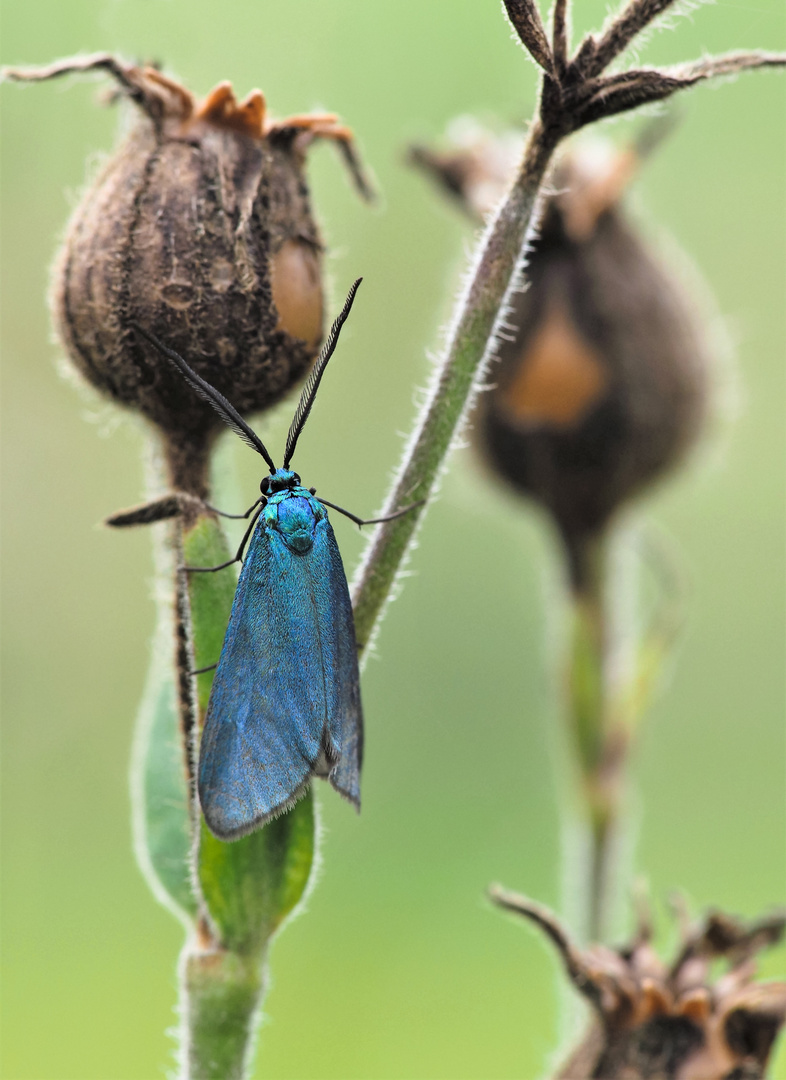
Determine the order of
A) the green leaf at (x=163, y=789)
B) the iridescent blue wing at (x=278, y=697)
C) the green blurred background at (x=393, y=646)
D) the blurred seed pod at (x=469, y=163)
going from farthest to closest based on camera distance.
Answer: the green blurred background at (x=393, y=646)
the blurred seed pod at (x=469, y=163)
the green leaf at (x=163, y=789)
the iridescent blue wing at (x=278, y=697)

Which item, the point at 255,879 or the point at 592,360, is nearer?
the point at 255,879

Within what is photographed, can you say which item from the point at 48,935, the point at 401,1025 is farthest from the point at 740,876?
the point at 48,935

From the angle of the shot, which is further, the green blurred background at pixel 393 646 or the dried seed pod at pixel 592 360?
the green blurred background at pixel 393 646

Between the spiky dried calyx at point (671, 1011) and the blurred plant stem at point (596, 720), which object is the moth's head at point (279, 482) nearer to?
the spiky dried calyx at point (671, 1011)

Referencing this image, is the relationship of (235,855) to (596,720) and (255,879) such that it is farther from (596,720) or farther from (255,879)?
(596,720)

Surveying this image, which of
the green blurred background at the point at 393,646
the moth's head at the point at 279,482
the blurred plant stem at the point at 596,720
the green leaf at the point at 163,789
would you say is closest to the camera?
the green leaf at the point at 163,789

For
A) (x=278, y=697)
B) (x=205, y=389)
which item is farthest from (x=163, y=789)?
(x=205, y=389)

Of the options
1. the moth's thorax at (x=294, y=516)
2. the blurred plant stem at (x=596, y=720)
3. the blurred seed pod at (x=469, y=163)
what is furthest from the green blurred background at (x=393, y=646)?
the moth's thorax at (x=294, y=516)

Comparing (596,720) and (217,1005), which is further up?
(596,720)

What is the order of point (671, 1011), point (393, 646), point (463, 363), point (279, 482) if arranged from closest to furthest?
point (463, 363)
point (671, 1011)
point (279, 482)
point (393, 646)
